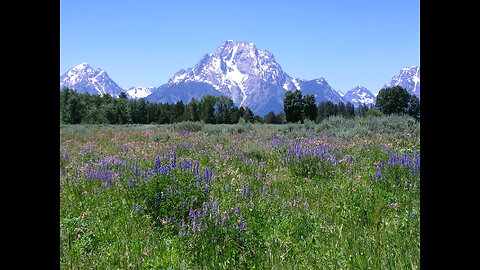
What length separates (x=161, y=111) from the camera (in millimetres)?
104500

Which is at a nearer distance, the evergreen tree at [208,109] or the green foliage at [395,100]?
the green foliage at [395,100]

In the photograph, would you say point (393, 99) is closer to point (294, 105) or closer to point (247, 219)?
point (294, 105)

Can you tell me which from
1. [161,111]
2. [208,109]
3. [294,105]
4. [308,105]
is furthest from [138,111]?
[308,105]

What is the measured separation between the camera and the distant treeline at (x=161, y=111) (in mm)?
80750

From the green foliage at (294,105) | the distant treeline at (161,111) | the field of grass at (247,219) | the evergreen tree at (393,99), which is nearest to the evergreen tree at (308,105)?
the distant treeline at (161,111)

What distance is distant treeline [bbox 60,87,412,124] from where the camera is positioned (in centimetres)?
8075

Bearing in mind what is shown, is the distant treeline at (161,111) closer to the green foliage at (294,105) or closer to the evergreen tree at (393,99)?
the green foliage at (294,105)

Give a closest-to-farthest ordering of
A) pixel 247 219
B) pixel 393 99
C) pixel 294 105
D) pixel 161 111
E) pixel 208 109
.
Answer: pixel 247 219 → pixel 294 105 → pixel 393 99 → pixel 161 111 → pixel 208 109

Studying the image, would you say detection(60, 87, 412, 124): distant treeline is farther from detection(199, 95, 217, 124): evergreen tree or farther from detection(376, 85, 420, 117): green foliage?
detection(376, 85, 420, 117): green foliage

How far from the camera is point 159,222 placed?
4.39 m

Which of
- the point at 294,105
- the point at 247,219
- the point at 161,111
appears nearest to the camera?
the point at 247,219
